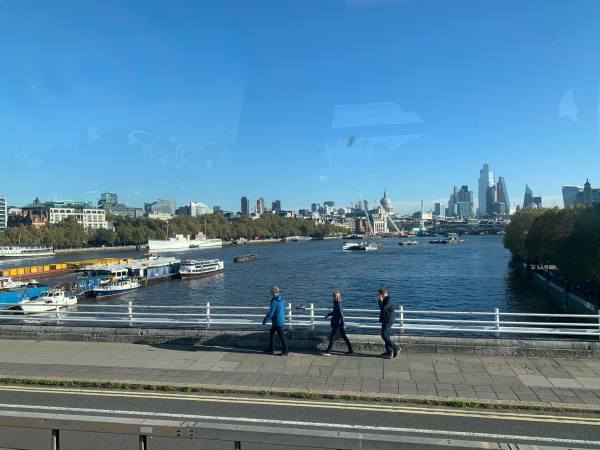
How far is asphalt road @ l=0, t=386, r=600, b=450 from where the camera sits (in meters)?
6.50

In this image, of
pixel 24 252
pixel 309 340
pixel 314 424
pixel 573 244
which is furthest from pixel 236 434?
pixel 24 252

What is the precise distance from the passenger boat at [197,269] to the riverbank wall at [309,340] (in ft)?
182

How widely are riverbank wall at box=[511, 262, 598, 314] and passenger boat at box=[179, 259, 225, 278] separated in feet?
133

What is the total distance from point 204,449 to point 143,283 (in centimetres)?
5891

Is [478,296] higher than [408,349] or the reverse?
the reverse

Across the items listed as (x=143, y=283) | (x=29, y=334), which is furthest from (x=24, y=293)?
(x=29, y=334)

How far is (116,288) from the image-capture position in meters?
53.7

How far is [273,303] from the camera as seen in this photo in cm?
1084

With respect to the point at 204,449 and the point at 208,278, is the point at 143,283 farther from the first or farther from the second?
the point at 204,449

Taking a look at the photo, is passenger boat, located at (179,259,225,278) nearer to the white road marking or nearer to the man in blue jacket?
the man in blue jacket

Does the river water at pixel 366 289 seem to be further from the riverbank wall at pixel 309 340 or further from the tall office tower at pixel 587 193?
the tall office tower at pixel 587 193

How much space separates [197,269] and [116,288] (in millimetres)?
17069

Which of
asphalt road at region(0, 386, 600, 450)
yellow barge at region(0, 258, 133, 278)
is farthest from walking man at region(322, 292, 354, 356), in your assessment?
yellow barge at region(0, 258, 133, 278)

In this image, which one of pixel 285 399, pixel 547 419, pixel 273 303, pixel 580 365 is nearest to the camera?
pixel 547 419
